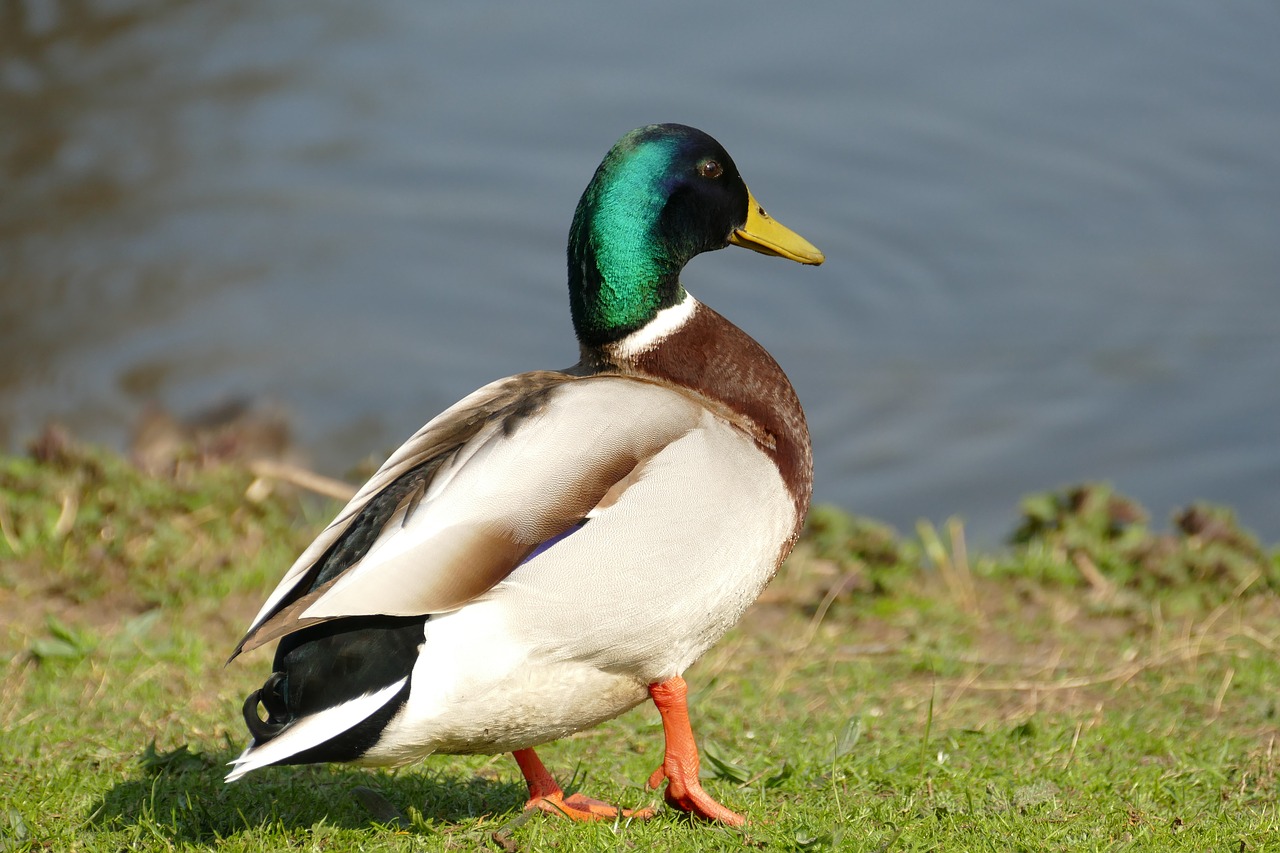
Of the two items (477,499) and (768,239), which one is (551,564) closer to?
(477,499)

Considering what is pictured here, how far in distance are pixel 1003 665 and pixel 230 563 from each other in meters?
2.45

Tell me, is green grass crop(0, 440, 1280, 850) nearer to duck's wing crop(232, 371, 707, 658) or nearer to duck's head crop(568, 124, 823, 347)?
duck's wing crop(232, 371, 707, 658)

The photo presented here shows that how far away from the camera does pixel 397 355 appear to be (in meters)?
7.87

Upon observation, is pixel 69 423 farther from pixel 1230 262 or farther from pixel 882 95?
pixel 1230 262

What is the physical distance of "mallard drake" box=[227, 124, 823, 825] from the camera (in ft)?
9.30

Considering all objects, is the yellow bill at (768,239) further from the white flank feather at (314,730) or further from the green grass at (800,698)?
the white flank feather at (314,730)

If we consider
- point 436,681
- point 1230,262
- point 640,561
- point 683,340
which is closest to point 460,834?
point 436,681

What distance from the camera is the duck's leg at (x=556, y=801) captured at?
327cm

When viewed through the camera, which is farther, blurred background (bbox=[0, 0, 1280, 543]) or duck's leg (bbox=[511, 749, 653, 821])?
blurred background (bbox=[0, 0, 1280, 543])

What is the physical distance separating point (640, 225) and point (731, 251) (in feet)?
15.9

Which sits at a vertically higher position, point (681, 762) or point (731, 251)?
point (681, 762)

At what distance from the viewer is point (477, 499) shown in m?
2.90

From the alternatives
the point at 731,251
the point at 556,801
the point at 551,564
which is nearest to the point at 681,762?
the point at 556,801

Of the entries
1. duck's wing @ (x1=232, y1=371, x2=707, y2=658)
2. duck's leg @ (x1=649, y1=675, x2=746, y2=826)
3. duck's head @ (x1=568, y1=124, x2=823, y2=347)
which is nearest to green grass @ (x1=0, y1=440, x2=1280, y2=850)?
duck's leg @ (x1=649, y1=675, x2=746, y2=826)
